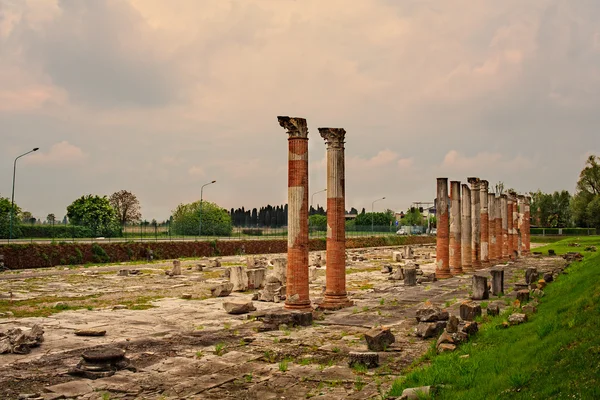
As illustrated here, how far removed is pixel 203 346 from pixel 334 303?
6.29 metres


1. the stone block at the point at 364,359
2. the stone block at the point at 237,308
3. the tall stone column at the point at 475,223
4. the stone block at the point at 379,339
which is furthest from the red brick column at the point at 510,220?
the stone block at the point at 364,359

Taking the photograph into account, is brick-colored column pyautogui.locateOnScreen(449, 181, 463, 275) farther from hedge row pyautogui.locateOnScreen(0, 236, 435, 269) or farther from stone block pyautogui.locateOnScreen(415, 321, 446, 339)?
hedge row pyautogui.locateOnScreen(0, 236, 435, 269)

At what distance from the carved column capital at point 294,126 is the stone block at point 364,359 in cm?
790

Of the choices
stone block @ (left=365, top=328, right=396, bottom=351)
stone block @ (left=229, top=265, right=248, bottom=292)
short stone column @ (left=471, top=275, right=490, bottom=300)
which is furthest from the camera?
stone block @ (left=229, top=265, right=248, bottom=292)

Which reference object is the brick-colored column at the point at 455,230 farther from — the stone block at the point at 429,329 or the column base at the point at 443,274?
the stone block at the point at 429,329

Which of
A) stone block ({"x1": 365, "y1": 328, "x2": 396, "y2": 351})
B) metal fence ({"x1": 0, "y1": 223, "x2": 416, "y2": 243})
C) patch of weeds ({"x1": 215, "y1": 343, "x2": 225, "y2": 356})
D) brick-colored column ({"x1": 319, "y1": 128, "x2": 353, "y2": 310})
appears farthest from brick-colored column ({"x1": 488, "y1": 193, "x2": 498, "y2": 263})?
patch of weeds ({"x1": 215, "y1": 343, "x2": 225, "y2": 356})

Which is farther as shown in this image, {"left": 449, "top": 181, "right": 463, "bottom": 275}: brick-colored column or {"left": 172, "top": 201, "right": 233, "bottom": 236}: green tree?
{"left": 172, "top": 201, "right": 233, "bottom": 236}: green tree

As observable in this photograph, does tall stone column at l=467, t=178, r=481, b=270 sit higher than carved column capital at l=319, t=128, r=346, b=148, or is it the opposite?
carved column capital at l=319, t=128, r=346, b=148

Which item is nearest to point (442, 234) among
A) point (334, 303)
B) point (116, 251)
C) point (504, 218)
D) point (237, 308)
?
point (334, 303)

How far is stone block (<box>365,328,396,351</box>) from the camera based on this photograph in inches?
451

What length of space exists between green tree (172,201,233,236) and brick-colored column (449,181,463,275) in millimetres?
40219

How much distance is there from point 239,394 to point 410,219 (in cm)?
13202

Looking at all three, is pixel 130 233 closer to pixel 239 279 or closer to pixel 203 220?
pixel 203 220

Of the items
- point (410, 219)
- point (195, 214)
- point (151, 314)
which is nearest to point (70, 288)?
point (151, 314)
